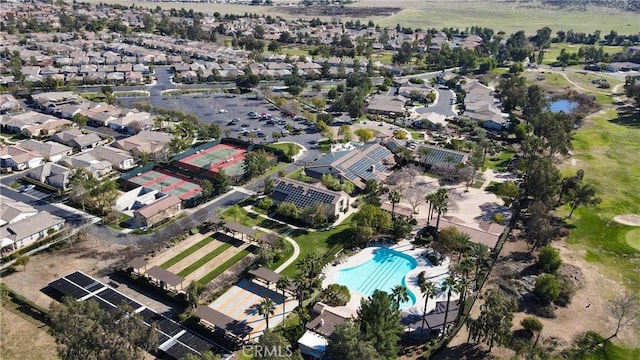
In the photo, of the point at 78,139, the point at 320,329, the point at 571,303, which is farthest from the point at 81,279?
the point at 571,303

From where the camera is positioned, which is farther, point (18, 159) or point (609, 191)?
point (18, 159)

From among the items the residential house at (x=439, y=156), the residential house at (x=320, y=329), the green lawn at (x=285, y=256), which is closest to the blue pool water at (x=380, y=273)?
the residential house at (x=320, y=329)

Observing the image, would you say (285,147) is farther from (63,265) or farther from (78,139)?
(63,265)

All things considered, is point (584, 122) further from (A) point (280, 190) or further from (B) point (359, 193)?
(A) point (280, 190)

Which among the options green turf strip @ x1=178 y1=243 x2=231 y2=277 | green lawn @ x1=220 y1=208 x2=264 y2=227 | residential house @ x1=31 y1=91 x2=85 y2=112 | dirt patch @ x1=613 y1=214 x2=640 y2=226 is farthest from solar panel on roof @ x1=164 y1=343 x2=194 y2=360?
residential house @ x1=31 y1=91 x2=85 y2=112

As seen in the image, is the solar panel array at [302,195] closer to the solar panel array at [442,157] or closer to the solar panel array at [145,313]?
the solar panel array at [442,157]

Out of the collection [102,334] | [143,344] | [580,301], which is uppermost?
[102,334]

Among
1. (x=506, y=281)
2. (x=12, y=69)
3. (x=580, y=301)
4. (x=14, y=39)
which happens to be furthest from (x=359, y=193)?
(x=14, y=39)
